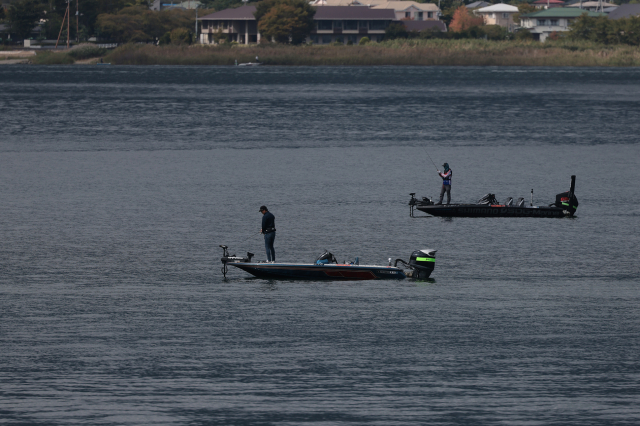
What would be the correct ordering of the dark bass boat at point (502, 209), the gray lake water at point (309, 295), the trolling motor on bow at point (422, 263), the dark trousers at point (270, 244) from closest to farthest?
the gray lake water at point (309, 295)
the trolling motor on bow at point (422, 263)
the dark trousers at point (270, 244)
the dark bass boat at point (502, 209)

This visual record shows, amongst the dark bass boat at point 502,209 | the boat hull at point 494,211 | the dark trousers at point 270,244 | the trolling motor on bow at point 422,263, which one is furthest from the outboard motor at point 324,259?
the boat hull at point 494,211

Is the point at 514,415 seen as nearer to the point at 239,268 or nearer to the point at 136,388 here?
the point at 136,388

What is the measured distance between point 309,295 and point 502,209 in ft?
63.4

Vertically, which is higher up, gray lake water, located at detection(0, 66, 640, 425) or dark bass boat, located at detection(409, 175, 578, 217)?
dark bass boat, located at detection(409, 175, 578, 217)

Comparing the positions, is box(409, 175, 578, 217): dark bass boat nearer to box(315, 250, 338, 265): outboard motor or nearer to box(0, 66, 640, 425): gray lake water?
box(0, 66, 640, 425): gray lake water

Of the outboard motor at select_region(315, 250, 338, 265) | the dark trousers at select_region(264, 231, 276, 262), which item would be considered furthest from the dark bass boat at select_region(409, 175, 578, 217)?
the dark trousers at select_region(264, 231, 276, 262)

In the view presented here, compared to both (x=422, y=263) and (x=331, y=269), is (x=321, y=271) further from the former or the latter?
(x=422, y=263)

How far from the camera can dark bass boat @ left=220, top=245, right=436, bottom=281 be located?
117ft

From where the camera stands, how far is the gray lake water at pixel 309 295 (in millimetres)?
24422

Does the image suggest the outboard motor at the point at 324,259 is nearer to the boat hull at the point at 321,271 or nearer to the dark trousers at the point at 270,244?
the boat hull at the point at 321,271

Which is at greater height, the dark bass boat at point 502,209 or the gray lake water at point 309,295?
the dark bass boat at point 502,209

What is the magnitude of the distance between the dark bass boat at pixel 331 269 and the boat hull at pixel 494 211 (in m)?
14.7

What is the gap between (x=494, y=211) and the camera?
5022cm

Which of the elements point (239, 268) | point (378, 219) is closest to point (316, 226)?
point (378, 219)
